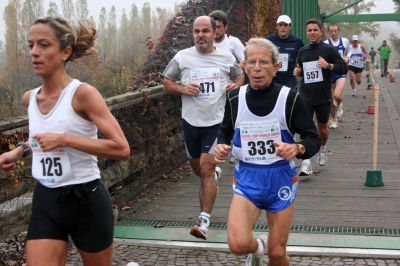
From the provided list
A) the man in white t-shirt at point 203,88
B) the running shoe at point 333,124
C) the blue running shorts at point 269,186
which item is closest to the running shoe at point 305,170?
the man in white t-shirt at point 203,88

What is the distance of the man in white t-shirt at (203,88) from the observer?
6773mm

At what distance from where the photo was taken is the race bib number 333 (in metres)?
4.63

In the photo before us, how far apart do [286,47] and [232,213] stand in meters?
5.53

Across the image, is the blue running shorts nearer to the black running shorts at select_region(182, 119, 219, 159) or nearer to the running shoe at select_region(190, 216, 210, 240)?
the running shoe at select_region(190, 216, 210, 240)

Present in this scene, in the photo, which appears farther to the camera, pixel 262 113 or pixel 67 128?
pixel 262 113

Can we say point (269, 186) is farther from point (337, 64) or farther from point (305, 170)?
point (337, 64)

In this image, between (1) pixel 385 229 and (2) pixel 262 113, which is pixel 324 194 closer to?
(1) pixel 385 229

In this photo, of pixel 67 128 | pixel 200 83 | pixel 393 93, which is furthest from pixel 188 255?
pixel 393 93

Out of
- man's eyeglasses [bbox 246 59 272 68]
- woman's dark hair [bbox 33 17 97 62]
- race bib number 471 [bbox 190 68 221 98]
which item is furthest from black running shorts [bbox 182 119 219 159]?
woman's dark hair [bbox 33 17 97 62]

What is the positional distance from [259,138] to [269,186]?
34 cm

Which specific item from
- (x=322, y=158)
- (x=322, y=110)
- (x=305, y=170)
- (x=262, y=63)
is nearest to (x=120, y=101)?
(x=305, y=170)

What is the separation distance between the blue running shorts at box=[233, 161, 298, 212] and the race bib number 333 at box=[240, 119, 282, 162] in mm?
77

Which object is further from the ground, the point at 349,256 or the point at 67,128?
the point at 67,128

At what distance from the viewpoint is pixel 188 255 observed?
5945mm
